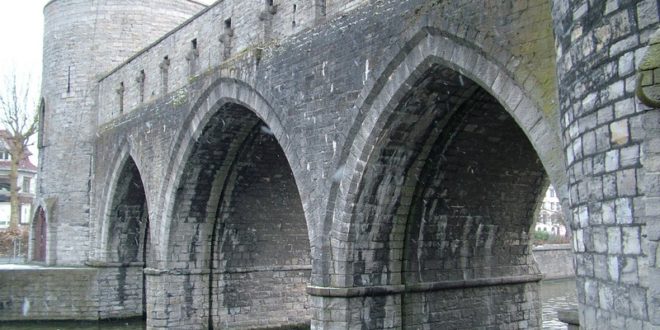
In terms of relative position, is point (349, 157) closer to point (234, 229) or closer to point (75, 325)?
point (234, 229)

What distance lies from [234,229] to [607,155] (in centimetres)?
1093

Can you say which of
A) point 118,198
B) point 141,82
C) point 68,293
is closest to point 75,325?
point 68,293

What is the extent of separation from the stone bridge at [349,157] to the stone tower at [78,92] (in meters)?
0.06

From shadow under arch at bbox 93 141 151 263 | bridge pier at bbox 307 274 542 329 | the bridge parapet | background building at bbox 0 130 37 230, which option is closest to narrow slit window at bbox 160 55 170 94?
the bridge parapet

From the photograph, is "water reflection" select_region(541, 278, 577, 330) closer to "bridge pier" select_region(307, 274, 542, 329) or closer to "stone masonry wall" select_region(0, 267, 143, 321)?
"bridge pier" select_region(307, 274, 542, 329)

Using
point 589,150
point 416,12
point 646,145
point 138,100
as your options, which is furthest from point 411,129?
point 138,100

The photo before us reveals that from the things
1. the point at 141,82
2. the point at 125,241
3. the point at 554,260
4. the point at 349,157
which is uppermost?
the point at 141,82

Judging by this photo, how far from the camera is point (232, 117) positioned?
1234cm

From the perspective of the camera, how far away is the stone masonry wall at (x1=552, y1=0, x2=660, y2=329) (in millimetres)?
4051

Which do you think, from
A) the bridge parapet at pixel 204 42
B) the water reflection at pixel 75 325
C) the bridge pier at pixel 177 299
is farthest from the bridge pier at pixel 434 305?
the water reflection at pixel 75 325

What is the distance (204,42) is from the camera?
514 inches

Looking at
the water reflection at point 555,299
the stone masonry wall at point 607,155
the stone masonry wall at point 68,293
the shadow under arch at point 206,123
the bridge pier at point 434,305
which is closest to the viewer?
the stone masonry wall at point 607,155

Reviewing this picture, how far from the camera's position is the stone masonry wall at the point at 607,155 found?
4051 millimetres

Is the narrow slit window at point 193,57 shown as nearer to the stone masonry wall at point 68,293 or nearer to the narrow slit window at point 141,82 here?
the narrow slit window at point 141,82
